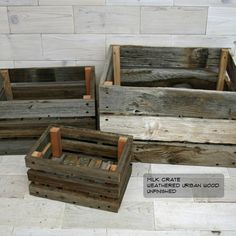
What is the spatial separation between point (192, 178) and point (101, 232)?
492 millimetres

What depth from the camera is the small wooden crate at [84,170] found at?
1.39m

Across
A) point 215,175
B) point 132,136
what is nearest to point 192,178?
point 215,175

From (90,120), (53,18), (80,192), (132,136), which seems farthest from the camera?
(53,18)

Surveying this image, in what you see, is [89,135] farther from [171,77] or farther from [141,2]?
[141,2]

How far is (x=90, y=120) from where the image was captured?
1666 millimetres

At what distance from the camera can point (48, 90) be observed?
1.88 m

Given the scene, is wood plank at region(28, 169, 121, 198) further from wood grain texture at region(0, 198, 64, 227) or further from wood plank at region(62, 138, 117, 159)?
wood plank at region(62, 138, 117, 159)

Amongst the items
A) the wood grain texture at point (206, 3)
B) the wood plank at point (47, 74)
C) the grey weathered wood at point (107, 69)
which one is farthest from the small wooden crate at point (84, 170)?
the wood grain texture at point (206, 3)

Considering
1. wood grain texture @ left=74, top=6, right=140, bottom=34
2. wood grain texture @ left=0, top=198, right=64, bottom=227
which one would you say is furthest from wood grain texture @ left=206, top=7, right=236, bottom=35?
wood grain texture @ left=0, top=198, right=64, bottom=227

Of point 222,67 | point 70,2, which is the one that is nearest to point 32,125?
point 70,2

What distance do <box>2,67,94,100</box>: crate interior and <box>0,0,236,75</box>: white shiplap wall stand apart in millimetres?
86

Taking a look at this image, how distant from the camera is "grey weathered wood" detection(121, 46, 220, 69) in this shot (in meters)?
1.79

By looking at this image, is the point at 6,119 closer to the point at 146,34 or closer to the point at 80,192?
the point at 80,192

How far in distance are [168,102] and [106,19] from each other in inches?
22.9
